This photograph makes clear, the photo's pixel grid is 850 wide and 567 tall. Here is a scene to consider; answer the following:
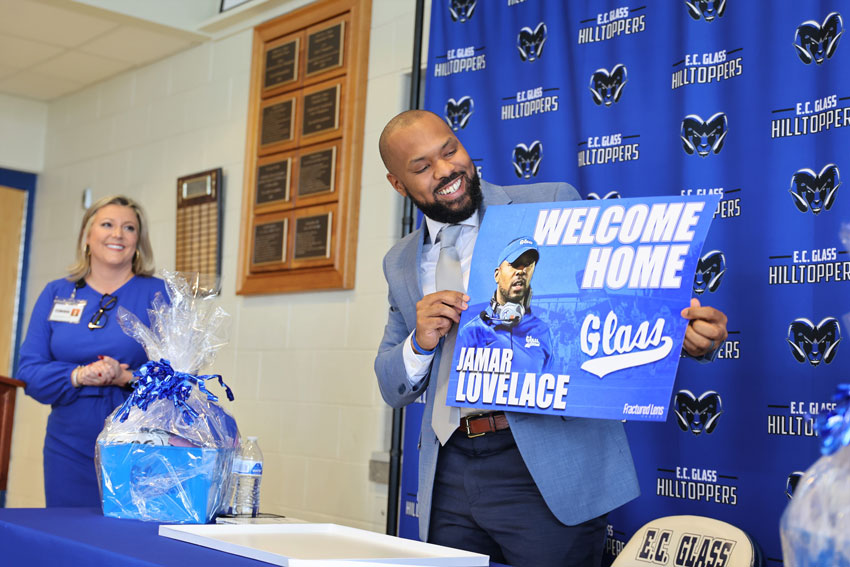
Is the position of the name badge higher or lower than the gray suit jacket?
Answer: higher

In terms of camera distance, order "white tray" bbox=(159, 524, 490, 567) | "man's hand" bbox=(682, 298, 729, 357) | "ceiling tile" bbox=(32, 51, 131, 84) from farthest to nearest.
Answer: "ceiling tile" bbox=(32, 51, 131, 84)
"man's hand" bbox=(682, 298, 729, 357)
"white tray" bbox=(159, 524, 490, 567)

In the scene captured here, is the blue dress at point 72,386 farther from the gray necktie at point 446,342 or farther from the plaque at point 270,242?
the gray necktie at point 446,342

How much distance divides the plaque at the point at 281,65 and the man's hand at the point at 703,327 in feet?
10.4

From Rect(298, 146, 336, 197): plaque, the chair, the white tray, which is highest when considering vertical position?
Rect(298, 146, 336, 197): plaque

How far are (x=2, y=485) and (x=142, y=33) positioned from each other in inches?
105

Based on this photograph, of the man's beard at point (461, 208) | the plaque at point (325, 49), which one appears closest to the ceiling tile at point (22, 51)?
the plaque at point (325, 49)

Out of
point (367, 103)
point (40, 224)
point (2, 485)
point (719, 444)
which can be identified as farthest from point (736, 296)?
point (40, 224)

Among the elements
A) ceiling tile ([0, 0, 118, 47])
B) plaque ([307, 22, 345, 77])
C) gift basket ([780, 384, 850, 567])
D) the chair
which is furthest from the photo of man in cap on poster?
ceiling tile ([0, 0, 118, 47])

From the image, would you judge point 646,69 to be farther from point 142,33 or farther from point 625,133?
point 142,33

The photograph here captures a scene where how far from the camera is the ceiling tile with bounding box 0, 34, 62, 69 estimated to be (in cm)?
513

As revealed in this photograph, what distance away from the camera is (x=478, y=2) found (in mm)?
3457

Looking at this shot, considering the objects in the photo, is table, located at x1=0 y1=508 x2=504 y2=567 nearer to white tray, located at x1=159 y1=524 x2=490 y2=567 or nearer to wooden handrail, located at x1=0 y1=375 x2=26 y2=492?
white tray, located at x1=159 y1=524 x2=490 y2=567

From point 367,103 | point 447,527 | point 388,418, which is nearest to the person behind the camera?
point 447,527

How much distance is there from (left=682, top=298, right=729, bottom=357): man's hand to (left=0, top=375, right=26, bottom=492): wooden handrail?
7.75 ft
